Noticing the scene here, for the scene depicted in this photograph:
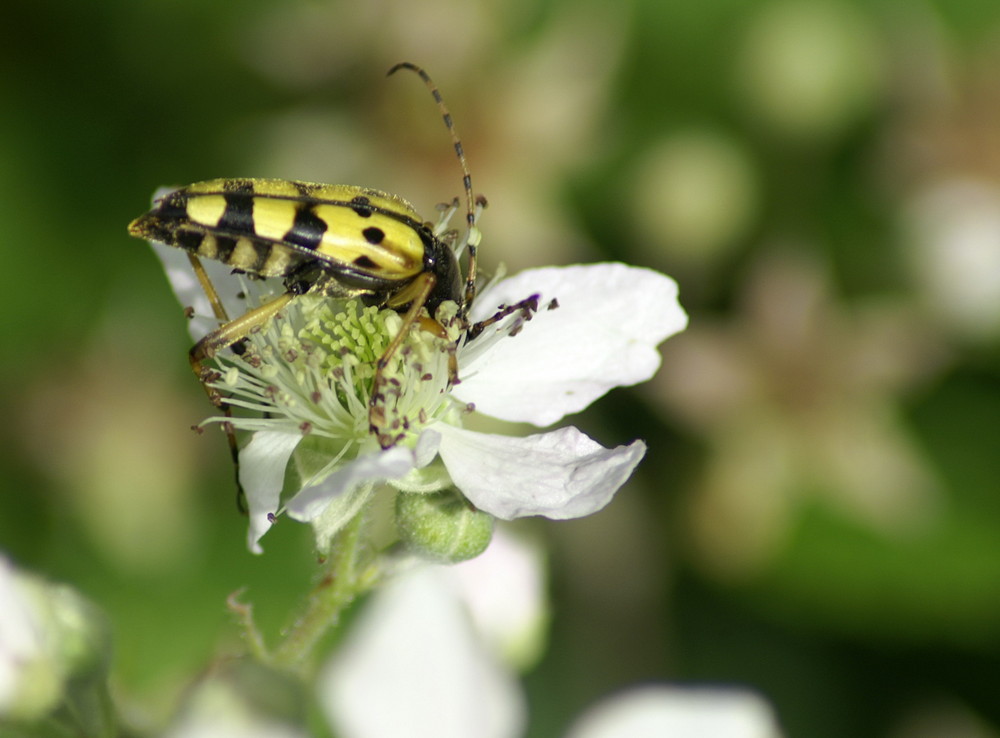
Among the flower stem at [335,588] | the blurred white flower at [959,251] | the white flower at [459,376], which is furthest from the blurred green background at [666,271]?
the flower stem at [335,588]

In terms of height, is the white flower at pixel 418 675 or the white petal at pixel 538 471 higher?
the white petal at pixel 538 471

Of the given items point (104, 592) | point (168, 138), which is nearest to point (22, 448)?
point (104, 592)

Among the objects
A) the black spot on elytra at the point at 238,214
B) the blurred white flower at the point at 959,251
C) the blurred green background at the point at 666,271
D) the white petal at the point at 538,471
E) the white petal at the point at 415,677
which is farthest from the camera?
the blurred white flower at the point at 959,251

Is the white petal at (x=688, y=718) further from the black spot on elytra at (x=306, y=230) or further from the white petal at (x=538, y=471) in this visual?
the black spot on elytra at (x=306, y=230)

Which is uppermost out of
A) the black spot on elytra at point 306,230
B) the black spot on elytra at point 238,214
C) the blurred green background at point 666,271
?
the black spot on elytra at point 238,214

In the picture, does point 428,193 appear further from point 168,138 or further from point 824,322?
point 824,322

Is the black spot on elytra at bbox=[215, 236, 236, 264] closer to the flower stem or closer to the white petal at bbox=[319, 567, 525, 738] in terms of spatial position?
the flower stem

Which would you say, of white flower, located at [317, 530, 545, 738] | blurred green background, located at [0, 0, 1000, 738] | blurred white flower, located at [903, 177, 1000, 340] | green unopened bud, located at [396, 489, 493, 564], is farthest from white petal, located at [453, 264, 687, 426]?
blurred white flower, located at [903, 177, 1000, 340]
